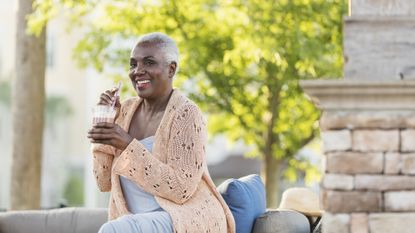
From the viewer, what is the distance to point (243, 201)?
211 inches

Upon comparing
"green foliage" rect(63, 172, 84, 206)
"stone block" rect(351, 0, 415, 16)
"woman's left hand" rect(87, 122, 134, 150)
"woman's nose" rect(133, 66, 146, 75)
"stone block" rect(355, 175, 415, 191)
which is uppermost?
"stone block" rect(351, 0, 415, 16)

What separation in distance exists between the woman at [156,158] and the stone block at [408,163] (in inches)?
41.5

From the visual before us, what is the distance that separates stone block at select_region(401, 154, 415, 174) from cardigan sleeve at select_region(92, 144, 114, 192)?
58.3 inches

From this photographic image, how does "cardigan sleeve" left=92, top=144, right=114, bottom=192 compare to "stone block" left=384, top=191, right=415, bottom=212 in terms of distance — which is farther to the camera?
"cardigan sleeve" left=92, top=144, right=114, bottom=192

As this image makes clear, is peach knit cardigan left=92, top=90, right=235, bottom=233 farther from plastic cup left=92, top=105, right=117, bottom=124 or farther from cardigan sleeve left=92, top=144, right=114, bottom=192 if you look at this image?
plastic cup left=92, top=105, right=117, bottom=124

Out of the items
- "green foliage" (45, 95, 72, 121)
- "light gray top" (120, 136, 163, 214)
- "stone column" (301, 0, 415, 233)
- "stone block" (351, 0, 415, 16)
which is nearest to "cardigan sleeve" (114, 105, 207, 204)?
"light gray top" (120, 136, 163, 214)

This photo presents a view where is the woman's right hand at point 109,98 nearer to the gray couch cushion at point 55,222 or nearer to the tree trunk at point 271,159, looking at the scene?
the gray couch cushion at point 55,222

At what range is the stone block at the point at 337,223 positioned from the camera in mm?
3912

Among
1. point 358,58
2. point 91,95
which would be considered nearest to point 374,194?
point 358,58

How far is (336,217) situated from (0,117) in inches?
1072

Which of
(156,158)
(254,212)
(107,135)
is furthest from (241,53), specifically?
(107,135)

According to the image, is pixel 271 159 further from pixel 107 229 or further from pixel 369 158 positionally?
pixel 369 158

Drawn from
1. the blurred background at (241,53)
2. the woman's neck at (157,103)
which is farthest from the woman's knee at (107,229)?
the blurred background at (241,53)

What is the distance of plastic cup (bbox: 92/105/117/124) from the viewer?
4.55 meters
